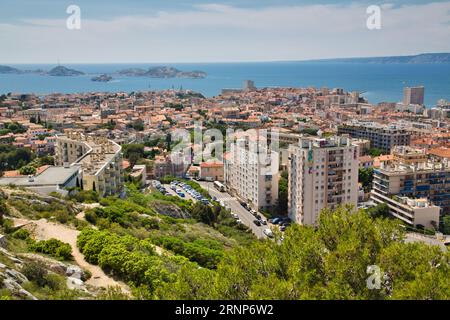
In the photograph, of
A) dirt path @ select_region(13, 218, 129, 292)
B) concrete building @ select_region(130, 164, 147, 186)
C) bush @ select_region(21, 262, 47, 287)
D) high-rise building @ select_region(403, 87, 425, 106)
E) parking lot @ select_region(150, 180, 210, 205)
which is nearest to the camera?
bush @ select_region(21, 262, 47, 287)

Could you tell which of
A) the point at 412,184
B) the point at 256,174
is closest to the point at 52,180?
the point at 256,174

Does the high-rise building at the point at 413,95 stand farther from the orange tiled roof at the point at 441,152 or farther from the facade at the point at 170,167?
the facade at the point at 170,167

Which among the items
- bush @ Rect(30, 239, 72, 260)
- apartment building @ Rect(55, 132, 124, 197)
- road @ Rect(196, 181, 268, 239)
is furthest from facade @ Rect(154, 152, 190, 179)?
bush @ Rect(30, 239, 72, 260)

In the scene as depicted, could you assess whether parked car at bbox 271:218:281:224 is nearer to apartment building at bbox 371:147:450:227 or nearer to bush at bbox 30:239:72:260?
apartment building at bbox 371:147:450:227

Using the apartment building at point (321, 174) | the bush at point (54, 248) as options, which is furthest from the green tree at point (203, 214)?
the bush at point (54, 248)

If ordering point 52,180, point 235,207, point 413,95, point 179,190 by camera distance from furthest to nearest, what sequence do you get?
point 413,95 < point 179,190 < point 235,207 < point 52,180

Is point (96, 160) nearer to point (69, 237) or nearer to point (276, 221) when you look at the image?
point (69, 237)
